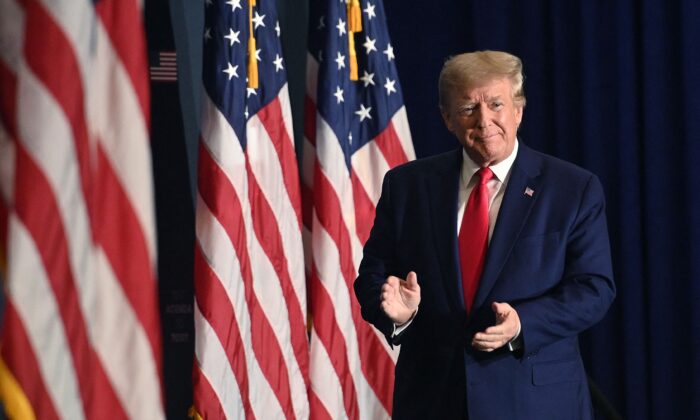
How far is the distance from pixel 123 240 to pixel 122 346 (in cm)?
24

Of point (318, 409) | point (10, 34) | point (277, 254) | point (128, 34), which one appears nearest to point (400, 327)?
point (128, 34)

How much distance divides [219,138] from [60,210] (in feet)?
5.19

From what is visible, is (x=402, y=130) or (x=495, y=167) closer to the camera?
(x=495, y=167)

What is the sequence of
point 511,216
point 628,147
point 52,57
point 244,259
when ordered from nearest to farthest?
point 52,57
point 511,216
point 244,259
point 628,147

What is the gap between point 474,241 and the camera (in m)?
2.49

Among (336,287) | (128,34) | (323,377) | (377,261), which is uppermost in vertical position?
(128,34)

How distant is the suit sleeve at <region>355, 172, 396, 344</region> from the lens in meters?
2.53

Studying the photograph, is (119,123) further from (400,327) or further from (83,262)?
(400,327)

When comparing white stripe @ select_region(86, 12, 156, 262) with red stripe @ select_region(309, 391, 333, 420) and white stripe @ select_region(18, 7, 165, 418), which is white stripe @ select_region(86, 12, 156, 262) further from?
red stripe @ select_region(309, 391, 333, 420)

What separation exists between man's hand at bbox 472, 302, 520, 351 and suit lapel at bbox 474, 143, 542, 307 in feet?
0.49

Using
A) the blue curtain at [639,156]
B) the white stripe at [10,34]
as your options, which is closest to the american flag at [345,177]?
the blue curtain at [639,156]

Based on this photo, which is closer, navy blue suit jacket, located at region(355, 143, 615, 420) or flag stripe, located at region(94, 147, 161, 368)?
flag stripe, located at region(94, 147, 161, 368)

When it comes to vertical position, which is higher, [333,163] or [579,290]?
[333,163]

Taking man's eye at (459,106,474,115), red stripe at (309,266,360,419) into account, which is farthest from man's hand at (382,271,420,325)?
red stripe at (309,266,360,419)
